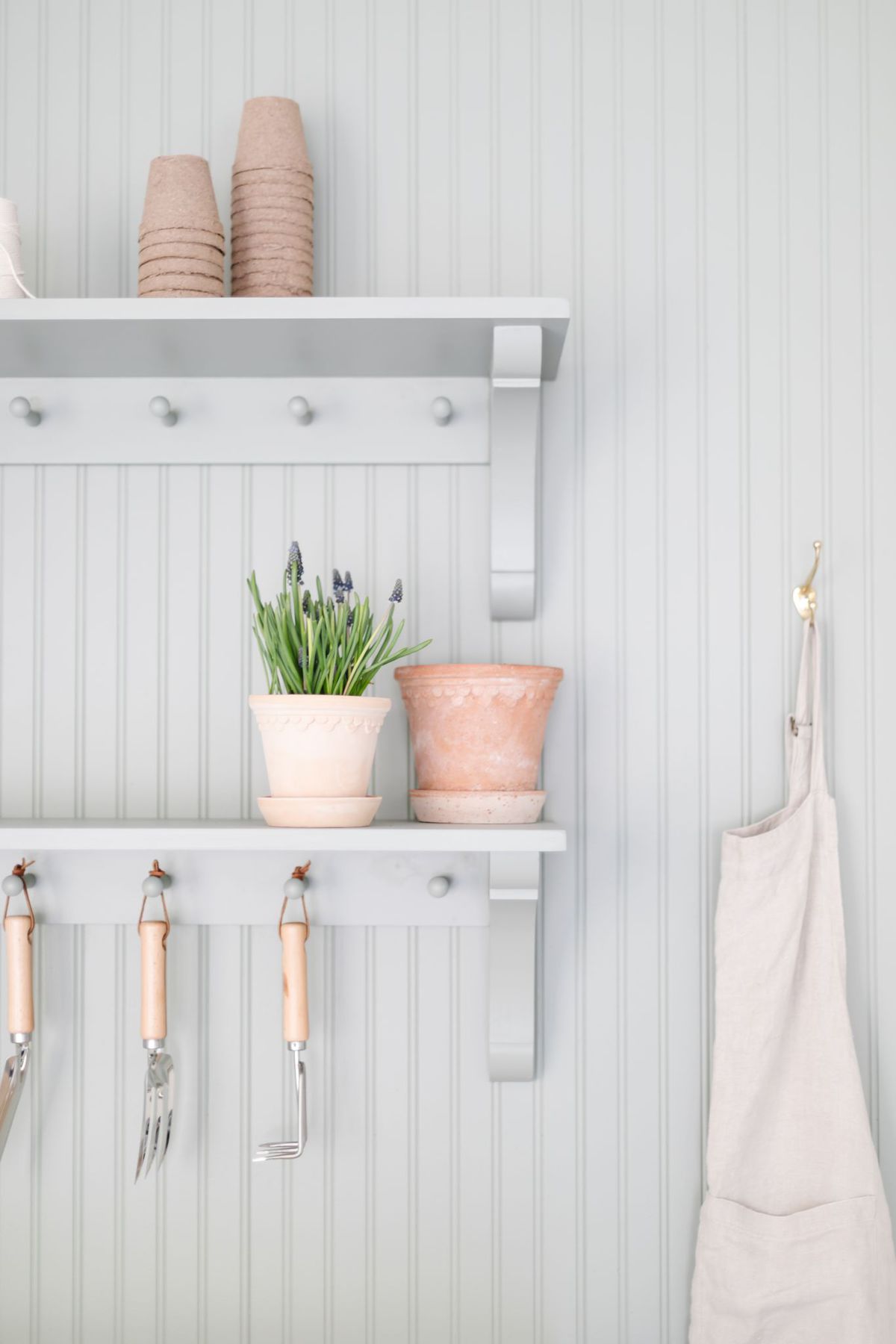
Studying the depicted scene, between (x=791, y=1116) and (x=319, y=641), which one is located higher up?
(x=319, y=641)

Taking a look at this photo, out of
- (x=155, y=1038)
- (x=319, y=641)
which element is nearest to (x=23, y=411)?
(x=319, y=641)

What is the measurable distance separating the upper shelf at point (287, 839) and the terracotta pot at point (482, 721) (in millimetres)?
73

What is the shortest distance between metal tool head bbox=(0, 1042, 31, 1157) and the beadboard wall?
46 mm

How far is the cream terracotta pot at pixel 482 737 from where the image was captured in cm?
101

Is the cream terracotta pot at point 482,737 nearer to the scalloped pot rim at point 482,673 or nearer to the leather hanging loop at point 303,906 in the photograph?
the scalloped pot rim at point 482,673

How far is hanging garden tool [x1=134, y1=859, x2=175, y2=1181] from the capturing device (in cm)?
106

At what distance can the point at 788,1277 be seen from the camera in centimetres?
104

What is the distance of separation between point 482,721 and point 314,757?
0.50 ft

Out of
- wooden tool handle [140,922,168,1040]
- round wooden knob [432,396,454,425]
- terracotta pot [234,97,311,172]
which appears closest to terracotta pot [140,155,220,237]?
terracotta pot [234,97,311,172]

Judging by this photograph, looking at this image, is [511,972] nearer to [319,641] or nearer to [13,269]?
[319,641]

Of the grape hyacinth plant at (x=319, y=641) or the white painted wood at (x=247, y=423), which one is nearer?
the grape hyacinth plant at (x=319, y=641)

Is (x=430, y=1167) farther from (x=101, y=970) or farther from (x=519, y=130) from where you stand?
(x=519, y=130)

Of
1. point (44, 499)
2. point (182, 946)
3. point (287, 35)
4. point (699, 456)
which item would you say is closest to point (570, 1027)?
point (182, 946)

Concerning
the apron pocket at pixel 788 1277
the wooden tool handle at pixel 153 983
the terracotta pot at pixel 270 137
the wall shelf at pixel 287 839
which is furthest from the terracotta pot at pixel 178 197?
the apron pocket at pixel 788 1277
